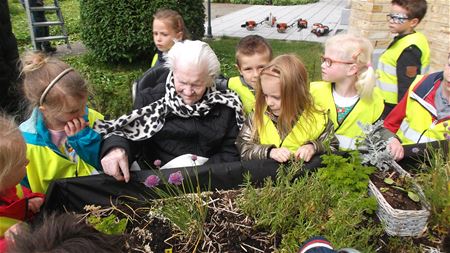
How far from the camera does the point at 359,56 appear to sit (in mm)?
2646

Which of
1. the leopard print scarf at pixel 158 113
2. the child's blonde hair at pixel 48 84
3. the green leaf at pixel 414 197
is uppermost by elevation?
the child's blonde hair at pixel 48 84

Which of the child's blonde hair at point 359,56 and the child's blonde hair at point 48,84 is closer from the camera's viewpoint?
the child's blonde hair at point 48,84

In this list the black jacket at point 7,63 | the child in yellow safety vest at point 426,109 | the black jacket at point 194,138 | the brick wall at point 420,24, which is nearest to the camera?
the black jacket at point 194,138

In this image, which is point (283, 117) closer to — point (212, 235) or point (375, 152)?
point (375, 152)

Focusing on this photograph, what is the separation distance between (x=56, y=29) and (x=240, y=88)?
1087cm

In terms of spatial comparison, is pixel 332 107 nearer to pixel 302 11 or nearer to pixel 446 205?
pixel 446 205

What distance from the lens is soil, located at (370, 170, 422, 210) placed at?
5.55ft

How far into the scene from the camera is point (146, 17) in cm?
670

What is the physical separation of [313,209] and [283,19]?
13574 mm

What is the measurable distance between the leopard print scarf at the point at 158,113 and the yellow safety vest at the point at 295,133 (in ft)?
0.94

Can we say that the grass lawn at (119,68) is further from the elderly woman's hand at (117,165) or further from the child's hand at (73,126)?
the elderly woman's hand at (117,165)

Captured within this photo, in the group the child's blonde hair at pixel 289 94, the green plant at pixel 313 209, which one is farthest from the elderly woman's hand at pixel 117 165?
the child's blonde hair at pixel 289 94

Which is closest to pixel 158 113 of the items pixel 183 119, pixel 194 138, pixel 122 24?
pixel 183 119

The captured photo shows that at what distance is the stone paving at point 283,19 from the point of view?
435 inches
